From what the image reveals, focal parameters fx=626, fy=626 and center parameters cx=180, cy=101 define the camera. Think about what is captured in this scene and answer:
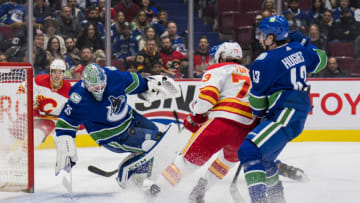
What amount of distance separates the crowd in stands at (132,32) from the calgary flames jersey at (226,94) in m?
3.30

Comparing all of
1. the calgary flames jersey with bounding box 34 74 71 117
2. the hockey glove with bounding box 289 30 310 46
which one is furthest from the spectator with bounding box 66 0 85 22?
the hockey glove with bounding box 289 30 310 46

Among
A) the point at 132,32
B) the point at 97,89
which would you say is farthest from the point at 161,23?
the point at 97,89

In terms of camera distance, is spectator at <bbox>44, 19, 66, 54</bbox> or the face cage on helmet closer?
the face cage on helmet

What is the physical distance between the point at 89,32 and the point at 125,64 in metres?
0.52

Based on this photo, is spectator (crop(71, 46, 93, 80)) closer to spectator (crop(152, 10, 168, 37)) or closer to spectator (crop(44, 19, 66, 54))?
spectator (crop(44, 19, 66, 54))

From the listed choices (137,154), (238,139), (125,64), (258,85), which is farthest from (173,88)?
(125,64)

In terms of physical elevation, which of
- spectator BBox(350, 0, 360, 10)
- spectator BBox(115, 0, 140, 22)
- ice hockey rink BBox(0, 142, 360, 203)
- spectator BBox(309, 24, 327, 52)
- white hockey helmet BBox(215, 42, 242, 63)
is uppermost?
spectator BBox(350, 0, 360, 10)

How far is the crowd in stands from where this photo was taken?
6633 mm

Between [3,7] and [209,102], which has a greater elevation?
[3,7]

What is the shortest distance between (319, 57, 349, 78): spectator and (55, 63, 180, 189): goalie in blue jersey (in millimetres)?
3222

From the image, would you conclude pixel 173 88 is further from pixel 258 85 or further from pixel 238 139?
pixel 258 85

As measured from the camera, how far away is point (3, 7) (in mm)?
6660

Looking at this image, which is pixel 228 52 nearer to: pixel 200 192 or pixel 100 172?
pixel 200 192

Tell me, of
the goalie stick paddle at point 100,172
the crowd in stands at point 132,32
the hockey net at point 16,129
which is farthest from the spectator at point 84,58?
the goalie stick paddle at point 100,172
